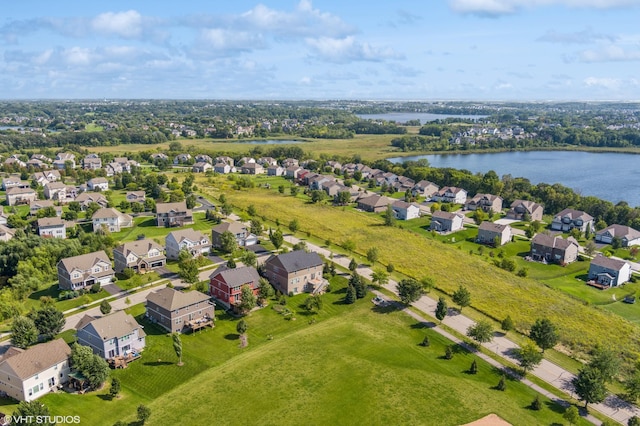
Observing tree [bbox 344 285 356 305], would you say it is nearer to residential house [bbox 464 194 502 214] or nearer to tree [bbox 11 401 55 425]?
tree [bbox 11 401 55 425]

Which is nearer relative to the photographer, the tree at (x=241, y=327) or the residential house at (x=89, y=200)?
the tree at (x=241, y=327)

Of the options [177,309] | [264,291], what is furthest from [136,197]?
[177,309]

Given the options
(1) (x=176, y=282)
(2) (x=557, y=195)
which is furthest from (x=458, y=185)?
(1) (x=176, y=282)

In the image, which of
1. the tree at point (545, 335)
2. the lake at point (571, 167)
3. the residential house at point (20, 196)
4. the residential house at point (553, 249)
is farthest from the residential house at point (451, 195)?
the residential house at point (20, 196)

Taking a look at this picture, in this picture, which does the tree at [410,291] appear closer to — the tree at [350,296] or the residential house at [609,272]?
the tree at [350,296]

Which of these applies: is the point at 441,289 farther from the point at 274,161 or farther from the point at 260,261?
the point at 274,161

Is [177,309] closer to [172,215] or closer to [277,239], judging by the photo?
[277,239]

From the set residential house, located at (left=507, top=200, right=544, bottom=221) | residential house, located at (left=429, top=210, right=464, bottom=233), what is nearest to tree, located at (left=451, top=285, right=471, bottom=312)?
residential house, located at (left=429, top=210, right=464, bottom=233)
